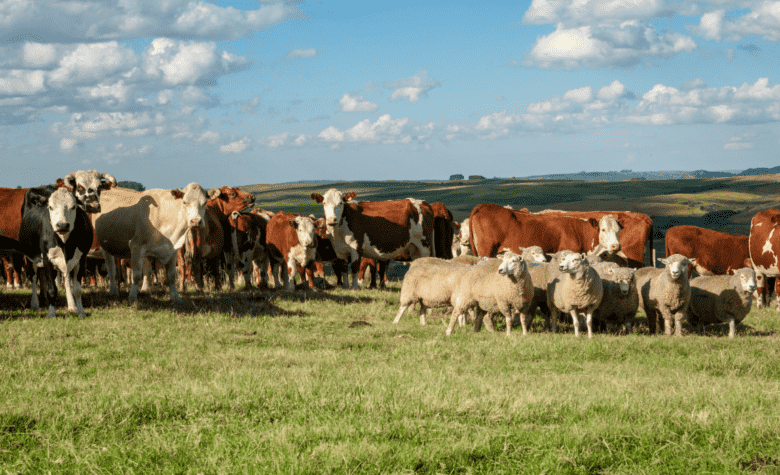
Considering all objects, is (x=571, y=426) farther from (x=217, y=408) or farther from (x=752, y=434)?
(x=217, y=408)

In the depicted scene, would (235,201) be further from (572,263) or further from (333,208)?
(572,263)

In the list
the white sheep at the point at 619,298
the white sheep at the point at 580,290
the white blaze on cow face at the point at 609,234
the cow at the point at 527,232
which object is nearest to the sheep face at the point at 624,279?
the white sheep at the point at 619,298

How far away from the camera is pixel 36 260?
40.6 ft

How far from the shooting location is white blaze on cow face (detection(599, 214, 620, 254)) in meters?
15.3

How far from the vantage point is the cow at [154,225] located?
14328 millimetres

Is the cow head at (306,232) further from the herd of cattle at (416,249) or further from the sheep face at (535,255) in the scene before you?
the sheep face at (535,255)

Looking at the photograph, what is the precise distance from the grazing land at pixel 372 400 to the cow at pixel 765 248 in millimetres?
5576

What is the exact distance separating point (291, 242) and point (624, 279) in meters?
8.96

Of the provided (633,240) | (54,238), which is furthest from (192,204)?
(633,240)

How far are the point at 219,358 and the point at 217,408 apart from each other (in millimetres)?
2396

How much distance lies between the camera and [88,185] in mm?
13734

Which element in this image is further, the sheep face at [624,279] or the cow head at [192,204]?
the cow head at [192,204]

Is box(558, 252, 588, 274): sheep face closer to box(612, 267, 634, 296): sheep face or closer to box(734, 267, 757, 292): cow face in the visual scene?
box(612, 267, 634, 296): sheep face

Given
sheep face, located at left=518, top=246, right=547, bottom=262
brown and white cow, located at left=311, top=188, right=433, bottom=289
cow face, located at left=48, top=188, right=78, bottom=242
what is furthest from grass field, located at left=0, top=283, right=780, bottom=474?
brown and white cow, located at left=311, top=188, right=433, bottom=289
